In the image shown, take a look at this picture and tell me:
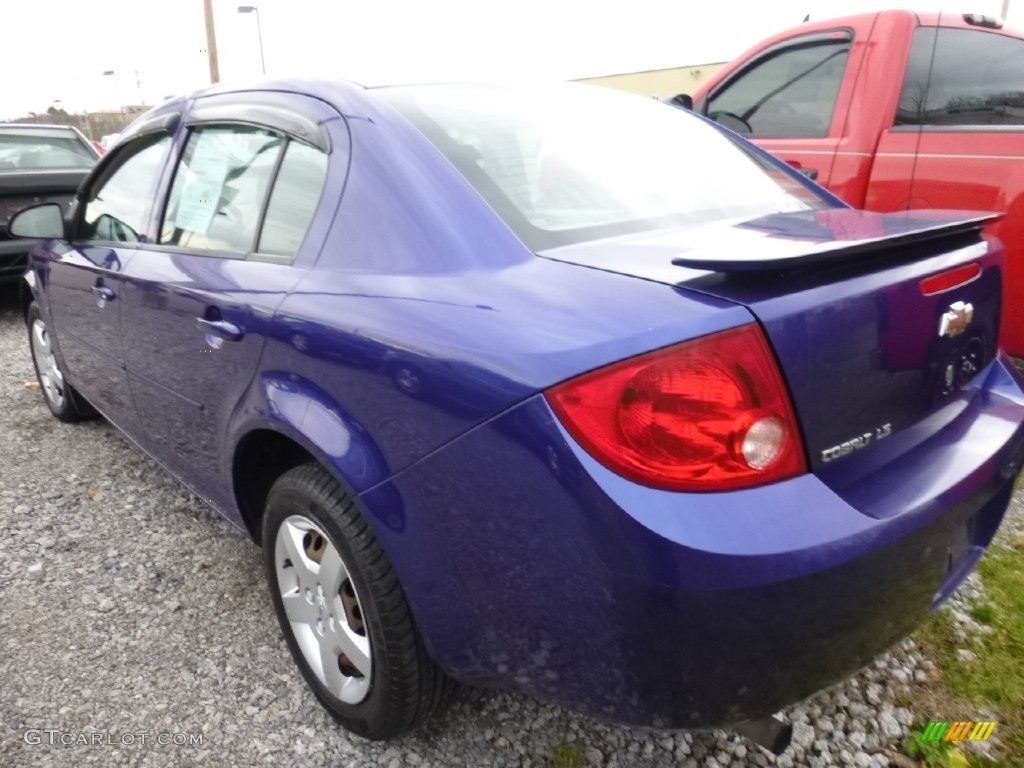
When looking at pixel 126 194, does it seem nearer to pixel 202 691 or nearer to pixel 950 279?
pixel 202 691

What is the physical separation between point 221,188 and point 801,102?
3.01 metres

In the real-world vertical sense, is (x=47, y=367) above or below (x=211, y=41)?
below

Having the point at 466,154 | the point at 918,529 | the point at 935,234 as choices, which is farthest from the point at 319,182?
the point at 918,529

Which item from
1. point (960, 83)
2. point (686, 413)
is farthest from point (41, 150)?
point (686, 413)

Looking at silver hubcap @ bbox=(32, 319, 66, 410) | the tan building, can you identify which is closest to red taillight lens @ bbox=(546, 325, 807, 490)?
silver hubcap @ bbox=(32, 319, 66, 410)

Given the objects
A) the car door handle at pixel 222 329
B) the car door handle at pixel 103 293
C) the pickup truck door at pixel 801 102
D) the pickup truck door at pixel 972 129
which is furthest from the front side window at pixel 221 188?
the pickup truck door at pixel 972 129

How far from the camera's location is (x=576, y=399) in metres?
1.27

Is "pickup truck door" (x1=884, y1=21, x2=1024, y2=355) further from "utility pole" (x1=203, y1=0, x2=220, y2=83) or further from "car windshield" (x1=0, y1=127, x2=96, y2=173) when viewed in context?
"utility pole" (x1=203, y1=0, x2=220, y2=83)

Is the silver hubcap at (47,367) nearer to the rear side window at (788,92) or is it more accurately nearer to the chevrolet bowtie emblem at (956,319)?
the rear side window at (788,92)

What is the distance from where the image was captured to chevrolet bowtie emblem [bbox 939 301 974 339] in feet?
5.21

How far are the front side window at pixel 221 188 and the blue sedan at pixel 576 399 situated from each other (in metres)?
0.02

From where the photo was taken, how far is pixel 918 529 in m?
1.39

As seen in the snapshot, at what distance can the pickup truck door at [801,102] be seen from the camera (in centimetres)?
371

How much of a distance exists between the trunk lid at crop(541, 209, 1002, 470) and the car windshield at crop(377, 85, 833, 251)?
5.5 inches
